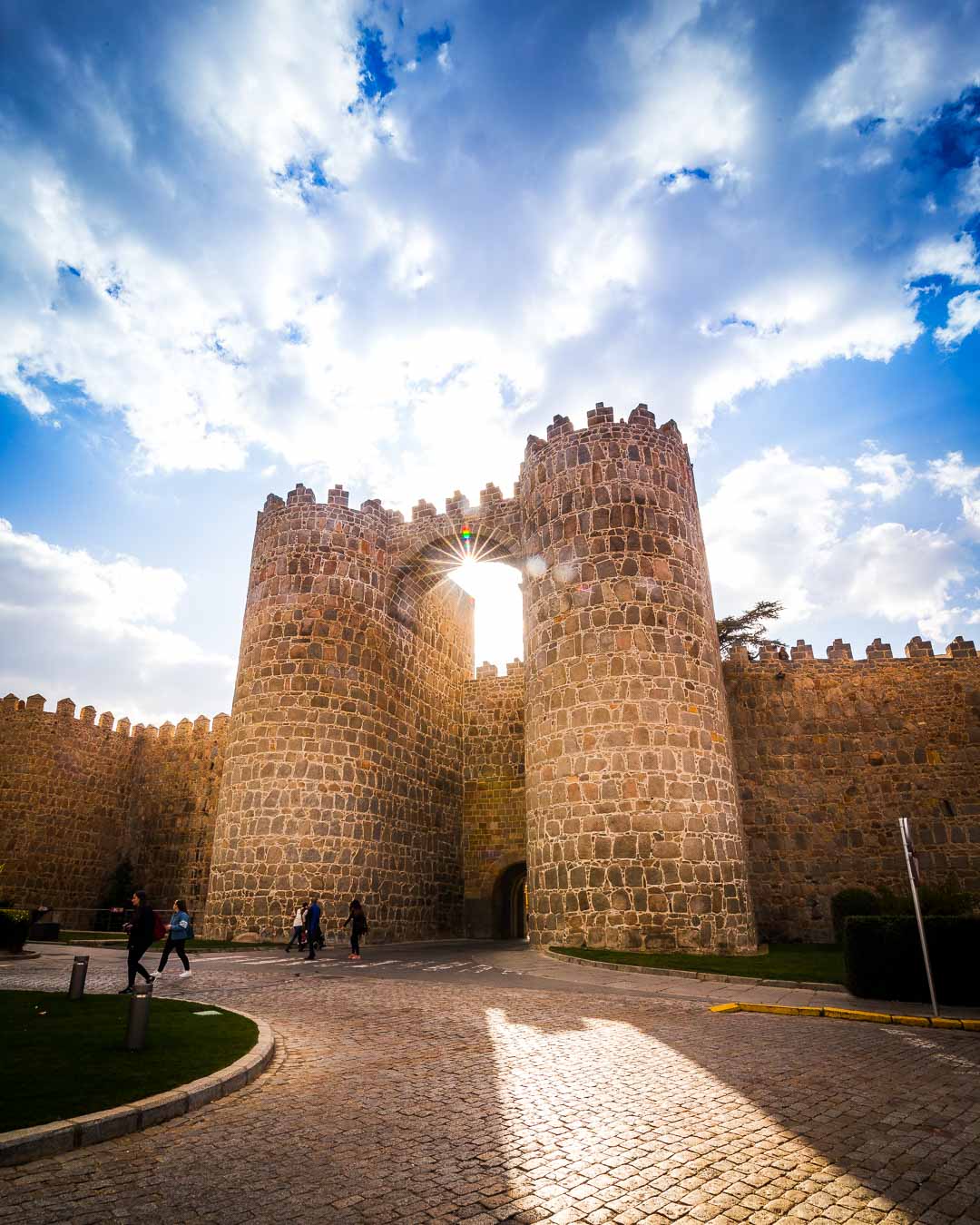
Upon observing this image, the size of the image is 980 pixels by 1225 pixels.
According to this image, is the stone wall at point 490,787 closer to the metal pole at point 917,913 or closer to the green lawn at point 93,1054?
the metal pole at point 917,913

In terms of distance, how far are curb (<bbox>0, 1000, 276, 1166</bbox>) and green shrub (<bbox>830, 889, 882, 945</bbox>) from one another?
1611 centimetres

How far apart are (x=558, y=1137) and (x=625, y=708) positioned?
11.9m

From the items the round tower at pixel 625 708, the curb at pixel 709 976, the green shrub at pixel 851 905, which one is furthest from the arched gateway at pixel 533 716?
the green shrub at pixel 851 905

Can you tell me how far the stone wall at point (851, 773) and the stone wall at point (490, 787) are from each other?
803 cm

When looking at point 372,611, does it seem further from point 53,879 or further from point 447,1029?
point 53,879

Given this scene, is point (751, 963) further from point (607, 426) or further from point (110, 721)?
point (110, 721)

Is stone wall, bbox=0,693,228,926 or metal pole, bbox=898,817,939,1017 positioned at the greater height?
stone wall, bbox=0,693,228,926

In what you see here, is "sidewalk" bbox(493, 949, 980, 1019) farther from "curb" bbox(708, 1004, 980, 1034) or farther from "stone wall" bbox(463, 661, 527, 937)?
"stone wall" bbox(463, 661, 527, 937)

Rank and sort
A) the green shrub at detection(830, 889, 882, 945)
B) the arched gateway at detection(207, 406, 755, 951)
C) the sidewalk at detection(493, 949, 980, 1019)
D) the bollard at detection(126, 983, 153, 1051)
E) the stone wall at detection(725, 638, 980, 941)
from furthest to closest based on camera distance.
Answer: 1. the stone wall at detection(725, 638, 980, 941)
2. the green shrub at detection(830, 889, 882, 945)
3. the arched gateway at detection(207, 406, 755, 951)
4. the sidewalk at detection(493, 949, 980, 1019)
5. the bollard at detection(126, 983, 153, 1051)

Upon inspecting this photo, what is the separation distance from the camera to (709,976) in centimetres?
1163

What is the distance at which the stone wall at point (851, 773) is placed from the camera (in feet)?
63.2

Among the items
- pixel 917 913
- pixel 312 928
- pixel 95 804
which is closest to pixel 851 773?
pixel 917 913

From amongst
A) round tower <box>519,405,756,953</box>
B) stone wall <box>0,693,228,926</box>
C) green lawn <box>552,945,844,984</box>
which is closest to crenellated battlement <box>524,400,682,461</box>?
round tower <box>519,405,756,953</box>

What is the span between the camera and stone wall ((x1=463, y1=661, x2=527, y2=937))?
25109mm
